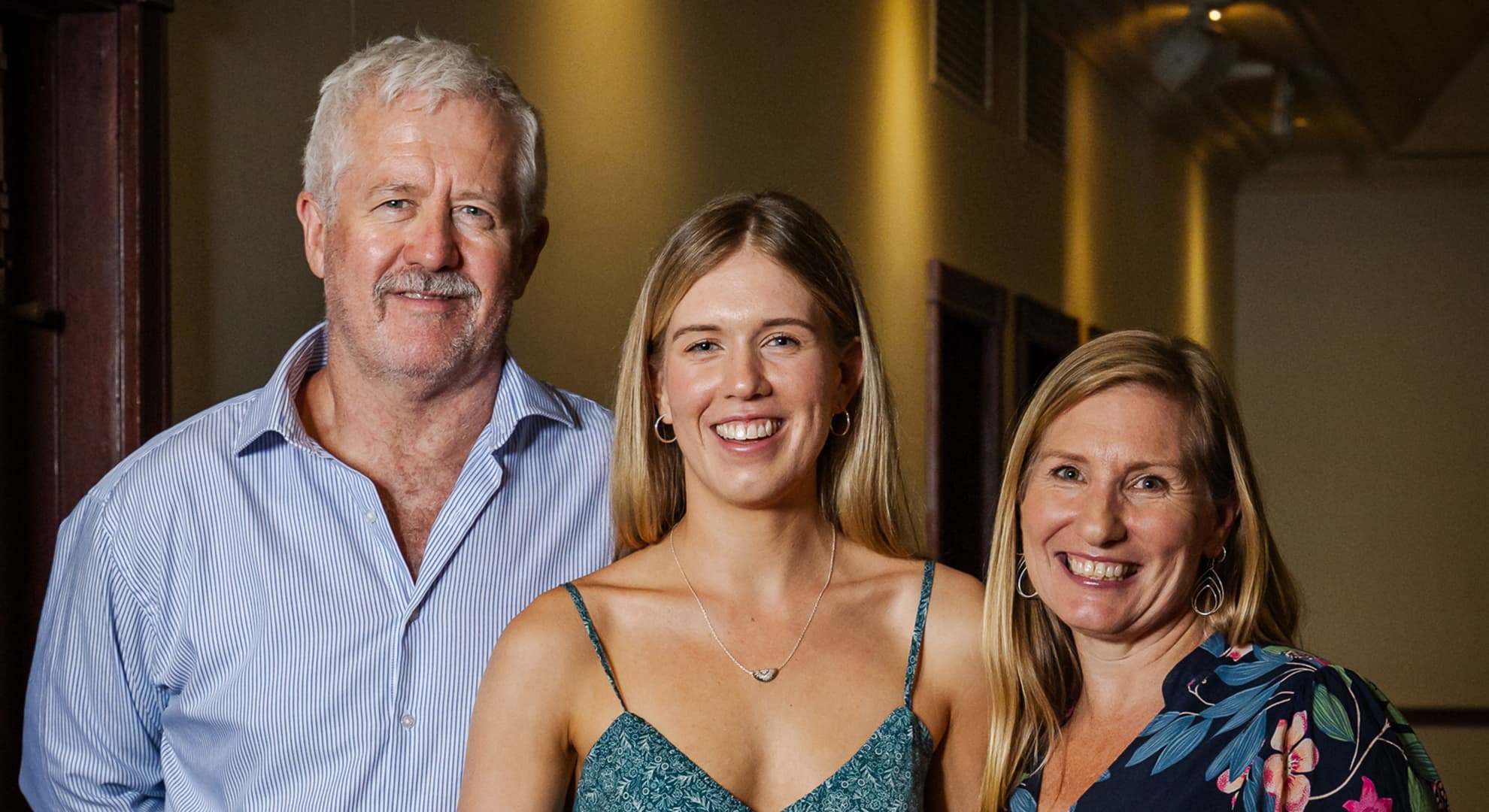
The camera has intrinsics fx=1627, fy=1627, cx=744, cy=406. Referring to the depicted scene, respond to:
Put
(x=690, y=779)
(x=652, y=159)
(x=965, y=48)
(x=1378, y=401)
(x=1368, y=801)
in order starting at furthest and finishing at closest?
(x=1378, y=401) < (x=965, y=48) < (x=652, y=159) < (x=690, y=779) < (x=1368, y=801)

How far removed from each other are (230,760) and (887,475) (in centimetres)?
97

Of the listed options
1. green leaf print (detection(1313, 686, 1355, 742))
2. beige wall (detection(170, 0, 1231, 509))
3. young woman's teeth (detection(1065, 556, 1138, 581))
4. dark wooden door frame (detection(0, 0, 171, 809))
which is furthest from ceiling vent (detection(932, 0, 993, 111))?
green leaf print (detection(1313, 686, 1355, 742))

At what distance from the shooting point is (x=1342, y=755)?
5.90 feet

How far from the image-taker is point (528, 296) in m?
3.88

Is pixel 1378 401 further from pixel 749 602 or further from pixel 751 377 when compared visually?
pixel 751 377

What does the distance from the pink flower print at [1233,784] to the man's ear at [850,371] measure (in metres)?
0.69

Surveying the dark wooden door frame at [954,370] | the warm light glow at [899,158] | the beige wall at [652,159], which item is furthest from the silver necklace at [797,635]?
the dark wooden door frame at [954,370]

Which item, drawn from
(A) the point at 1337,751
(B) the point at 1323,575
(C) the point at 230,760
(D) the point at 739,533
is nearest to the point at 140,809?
(C) the point at 230,760

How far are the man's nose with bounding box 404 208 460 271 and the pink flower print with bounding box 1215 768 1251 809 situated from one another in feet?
3.98

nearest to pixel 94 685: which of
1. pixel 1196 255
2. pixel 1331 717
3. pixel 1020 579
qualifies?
pixel 1020 579

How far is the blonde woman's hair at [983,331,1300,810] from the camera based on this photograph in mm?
2061

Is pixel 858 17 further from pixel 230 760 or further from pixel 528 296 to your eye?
pixel 230 760

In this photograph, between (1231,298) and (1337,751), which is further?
(1231,298)

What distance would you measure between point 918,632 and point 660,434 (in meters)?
0.45
